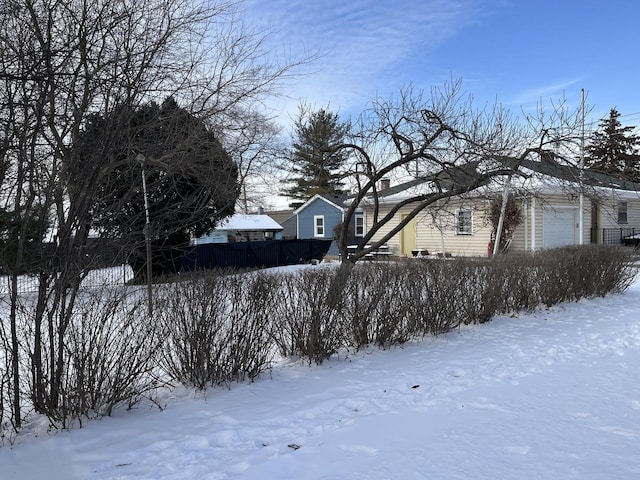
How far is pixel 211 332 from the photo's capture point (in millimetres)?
4484

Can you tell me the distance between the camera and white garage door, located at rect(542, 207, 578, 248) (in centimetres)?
2000

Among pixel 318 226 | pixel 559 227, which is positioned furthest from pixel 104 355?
pixel 318 226

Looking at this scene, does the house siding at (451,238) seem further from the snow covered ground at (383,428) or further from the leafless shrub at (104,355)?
the leafless shrub at (104,355)

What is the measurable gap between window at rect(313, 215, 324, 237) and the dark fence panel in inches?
299

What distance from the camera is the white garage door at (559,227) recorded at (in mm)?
20000

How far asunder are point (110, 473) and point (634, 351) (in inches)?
230

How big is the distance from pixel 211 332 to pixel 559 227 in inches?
774

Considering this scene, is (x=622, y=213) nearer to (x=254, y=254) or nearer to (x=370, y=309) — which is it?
(x=254, y=254)

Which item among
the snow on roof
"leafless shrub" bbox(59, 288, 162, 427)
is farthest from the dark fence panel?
the snow on roof

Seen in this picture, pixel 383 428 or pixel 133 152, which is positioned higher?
pixel 133 152

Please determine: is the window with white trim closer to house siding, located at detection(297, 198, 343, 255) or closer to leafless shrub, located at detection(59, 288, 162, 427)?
house siding, located at detection(297, 198, 343, 255)

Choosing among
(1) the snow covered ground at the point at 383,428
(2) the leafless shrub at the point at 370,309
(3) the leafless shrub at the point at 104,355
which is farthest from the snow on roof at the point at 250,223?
(3) the leafless shrub at the point at 104,355

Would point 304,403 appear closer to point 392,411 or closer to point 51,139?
point 392,411

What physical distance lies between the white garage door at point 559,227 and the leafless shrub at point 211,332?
57.1 feet
